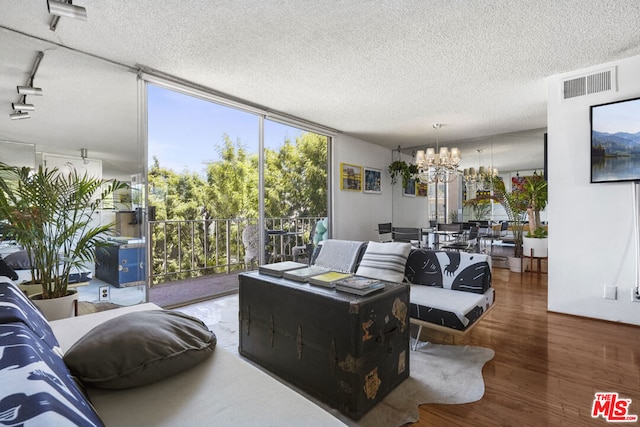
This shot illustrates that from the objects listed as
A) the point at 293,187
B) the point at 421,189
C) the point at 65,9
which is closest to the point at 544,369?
the point at 65,9

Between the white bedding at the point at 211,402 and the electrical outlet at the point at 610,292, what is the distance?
3.43m

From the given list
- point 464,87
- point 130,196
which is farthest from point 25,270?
point 464,87

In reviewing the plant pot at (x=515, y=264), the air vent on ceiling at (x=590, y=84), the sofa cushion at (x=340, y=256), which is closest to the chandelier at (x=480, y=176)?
the plant pot at (x=515, y=264)

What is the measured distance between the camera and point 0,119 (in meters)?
2.40

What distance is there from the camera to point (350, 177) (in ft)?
19.8

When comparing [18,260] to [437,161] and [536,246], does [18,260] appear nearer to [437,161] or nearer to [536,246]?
[437,161]

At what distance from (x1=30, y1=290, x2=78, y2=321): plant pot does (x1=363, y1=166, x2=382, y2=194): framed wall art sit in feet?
16.7

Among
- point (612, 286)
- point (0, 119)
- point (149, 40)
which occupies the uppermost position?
point (149, 40)

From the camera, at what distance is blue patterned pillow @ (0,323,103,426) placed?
50 cm

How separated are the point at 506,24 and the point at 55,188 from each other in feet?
11.9

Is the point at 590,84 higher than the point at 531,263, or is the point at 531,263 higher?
the point at 590,84

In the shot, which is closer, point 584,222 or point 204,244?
point 584,222

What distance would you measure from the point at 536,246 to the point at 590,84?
2668 mm

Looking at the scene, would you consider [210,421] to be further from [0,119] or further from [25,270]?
[0,119]
